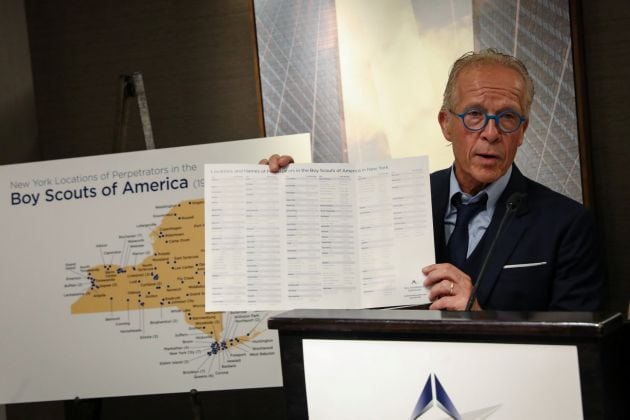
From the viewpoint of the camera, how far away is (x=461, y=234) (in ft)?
7.44

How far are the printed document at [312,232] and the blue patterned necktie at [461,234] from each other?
13 centimetres

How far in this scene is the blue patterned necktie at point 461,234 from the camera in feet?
7.36

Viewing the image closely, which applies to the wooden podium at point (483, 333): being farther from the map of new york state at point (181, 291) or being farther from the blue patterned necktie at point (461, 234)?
the map of new york state at point (181, 291)

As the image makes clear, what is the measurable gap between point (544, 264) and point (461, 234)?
26 centimetres

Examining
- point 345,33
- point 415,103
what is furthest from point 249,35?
point 415,103

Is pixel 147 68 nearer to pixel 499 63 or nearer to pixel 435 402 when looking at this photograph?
pixel 499 63

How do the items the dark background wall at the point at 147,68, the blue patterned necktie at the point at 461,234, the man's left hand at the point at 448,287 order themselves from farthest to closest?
1. the dark background wall at the point at 147,68
2. the blue patterned necktie at the point at 461,234
3. the man's left hand at the point at 448,287

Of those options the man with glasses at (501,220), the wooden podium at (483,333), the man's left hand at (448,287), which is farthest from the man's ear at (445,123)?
the wooden podium at (483,333)

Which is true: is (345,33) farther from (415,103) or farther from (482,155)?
(482,155)

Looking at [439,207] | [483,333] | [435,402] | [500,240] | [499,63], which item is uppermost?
[499,63]

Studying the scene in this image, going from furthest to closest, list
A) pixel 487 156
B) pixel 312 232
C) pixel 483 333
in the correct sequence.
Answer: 1. pixel 312 232
2. pixel 487 156
3. pixel 483 333

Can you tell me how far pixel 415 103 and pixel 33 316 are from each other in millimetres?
1782

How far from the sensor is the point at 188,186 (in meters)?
2.81

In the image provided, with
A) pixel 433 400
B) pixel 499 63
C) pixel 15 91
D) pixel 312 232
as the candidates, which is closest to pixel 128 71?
pixel 15 91
